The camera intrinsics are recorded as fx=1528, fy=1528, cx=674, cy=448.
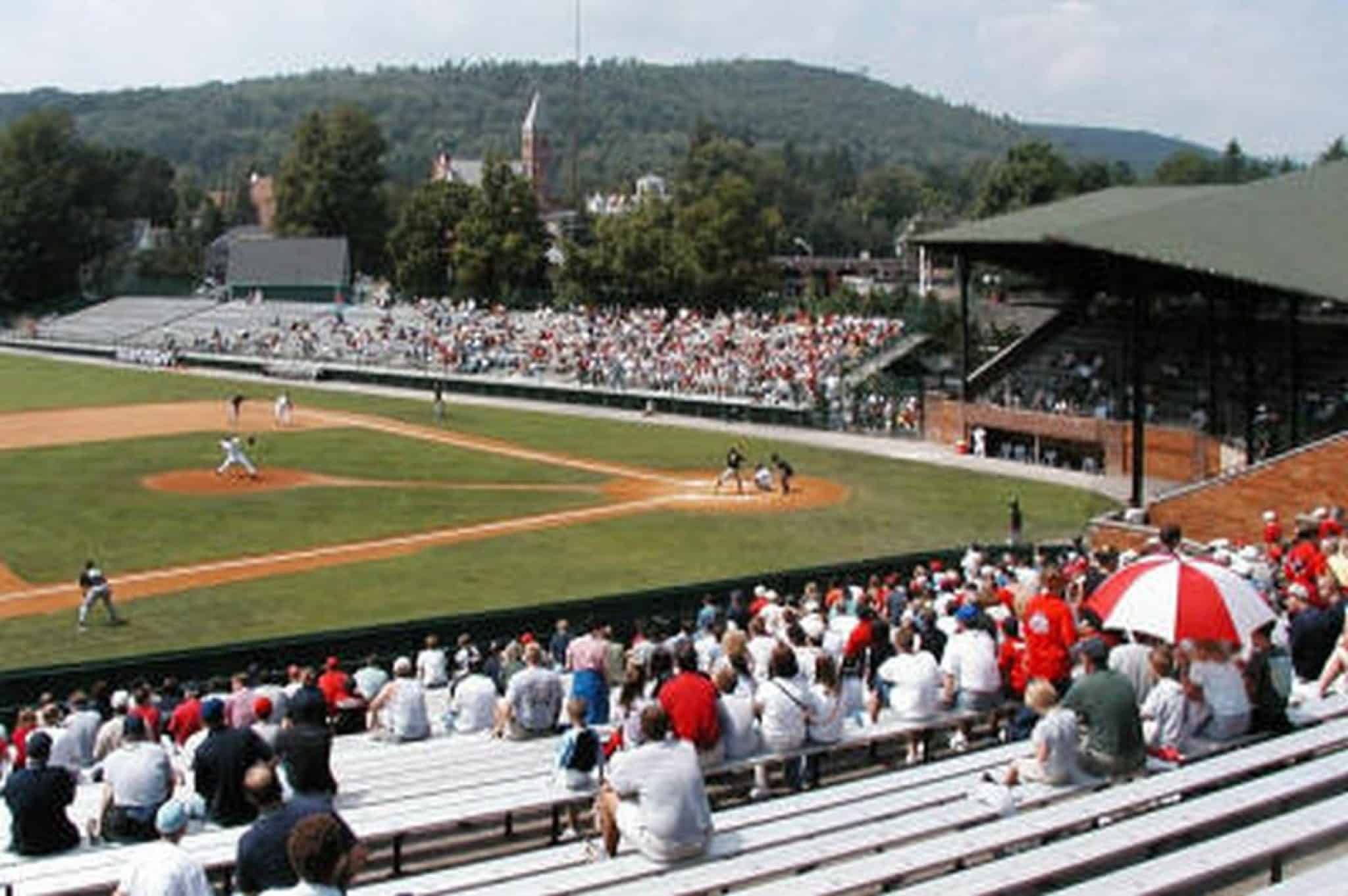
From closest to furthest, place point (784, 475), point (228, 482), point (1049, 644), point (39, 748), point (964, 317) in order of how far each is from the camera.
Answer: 1. point (39, 748)
2. point (1049, 644)
3. point (784, 475)
4. point (228, 482)
5. point (964, 317)

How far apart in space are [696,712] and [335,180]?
10918 centimetres

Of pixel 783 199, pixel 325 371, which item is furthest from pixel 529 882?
pixel 783 199

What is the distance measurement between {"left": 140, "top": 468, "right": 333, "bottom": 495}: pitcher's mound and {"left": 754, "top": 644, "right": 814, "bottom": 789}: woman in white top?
28.4 m

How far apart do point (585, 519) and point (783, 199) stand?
15460 centimetres

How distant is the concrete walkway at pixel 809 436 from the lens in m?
42.2

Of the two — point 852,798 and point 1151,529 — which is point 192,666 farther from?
point 1151,529

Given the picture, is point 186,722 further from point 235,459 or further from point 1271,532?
point 235,459

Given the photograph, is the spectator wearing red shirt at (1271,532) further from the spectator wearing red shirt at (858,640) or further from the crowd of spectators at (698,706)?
the spectator wearing red shirt at (858,640)

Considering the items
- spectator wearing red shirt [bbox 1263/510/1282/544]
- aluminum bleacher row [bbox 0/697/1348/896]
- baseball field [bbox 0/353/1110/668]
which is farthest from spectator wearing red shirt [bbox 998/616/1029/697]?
baseball field [bbox 0/353/1110/668]

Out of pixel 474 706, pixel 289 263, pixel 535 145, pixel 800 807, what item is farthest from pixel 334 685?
pixel 535 145

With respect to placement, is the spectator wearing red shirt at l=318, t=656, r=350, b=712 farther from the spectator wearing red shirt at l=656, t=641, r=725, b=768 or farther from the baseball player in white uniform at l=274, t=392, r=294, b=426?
the baseball player in white uniform at l=274, t=392, r=294, b=426

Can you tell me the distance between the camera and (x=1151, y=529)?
31266 millimetres

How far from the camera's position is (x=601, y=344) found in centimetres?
6519

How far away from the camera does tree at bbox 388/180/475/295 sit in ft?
308
